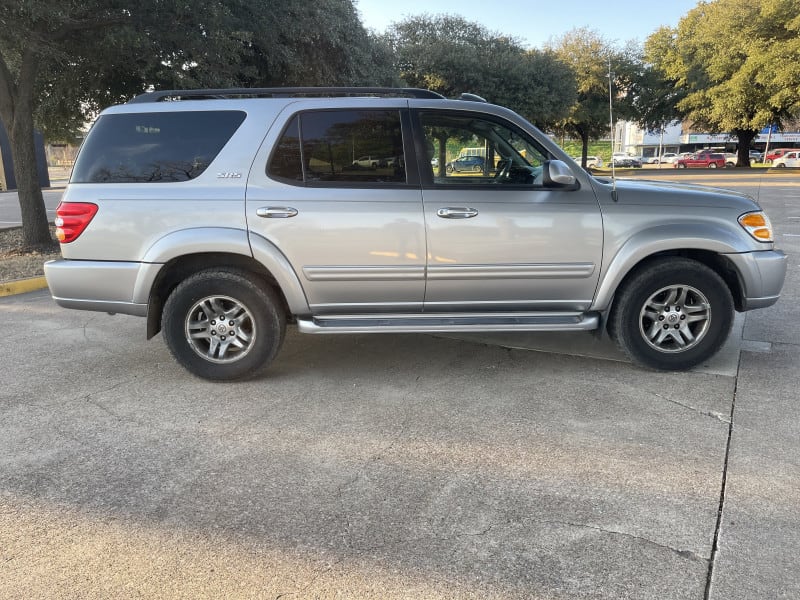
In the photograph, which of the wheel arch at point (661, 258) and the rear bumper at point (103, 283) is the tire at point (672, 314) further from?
the rear bumper at point (103, 283)

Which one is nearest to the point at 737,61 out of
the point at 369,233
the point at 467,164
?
the point at 467,164

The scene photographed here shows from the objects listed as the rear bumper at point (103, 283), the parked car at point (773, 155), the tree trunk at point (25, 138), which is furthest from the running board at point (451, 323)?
the parked car at point (773, 155)

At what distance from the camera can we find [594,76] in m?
40.1

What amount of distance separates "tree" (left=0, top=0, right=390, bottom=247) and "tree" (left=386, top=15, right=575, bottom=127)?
14580 mm

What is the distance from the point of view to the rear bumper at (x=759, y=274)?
4.46 meters

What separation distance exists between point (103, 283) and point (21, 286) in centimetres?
428

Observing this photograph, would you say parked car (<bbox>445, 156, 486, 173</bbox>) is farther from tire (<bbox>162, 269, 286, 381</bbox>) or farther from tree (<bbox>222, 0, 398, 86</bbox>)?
tree (<bbox>222, 0, 398, 86</bbox>)

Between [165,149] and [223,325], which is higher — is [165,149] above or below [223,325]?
above

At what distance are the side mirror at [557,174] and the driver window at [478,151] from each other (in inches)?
4.4

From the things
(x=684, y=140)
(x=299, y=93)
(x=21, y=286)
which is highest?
(x=684, y=140)

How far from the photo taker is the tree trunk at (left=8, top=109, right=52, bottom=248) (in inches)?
390

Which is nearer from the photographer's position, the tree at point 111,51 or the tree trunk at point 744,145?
the tree at point 111,51

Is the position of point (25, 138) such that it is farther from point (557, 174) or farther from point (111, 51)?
point (557, 174)

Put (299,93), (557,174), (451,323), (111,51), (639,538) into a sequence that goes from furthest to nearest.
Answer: (111,51), (299,93), (451,323), (557,174), (639,538)
